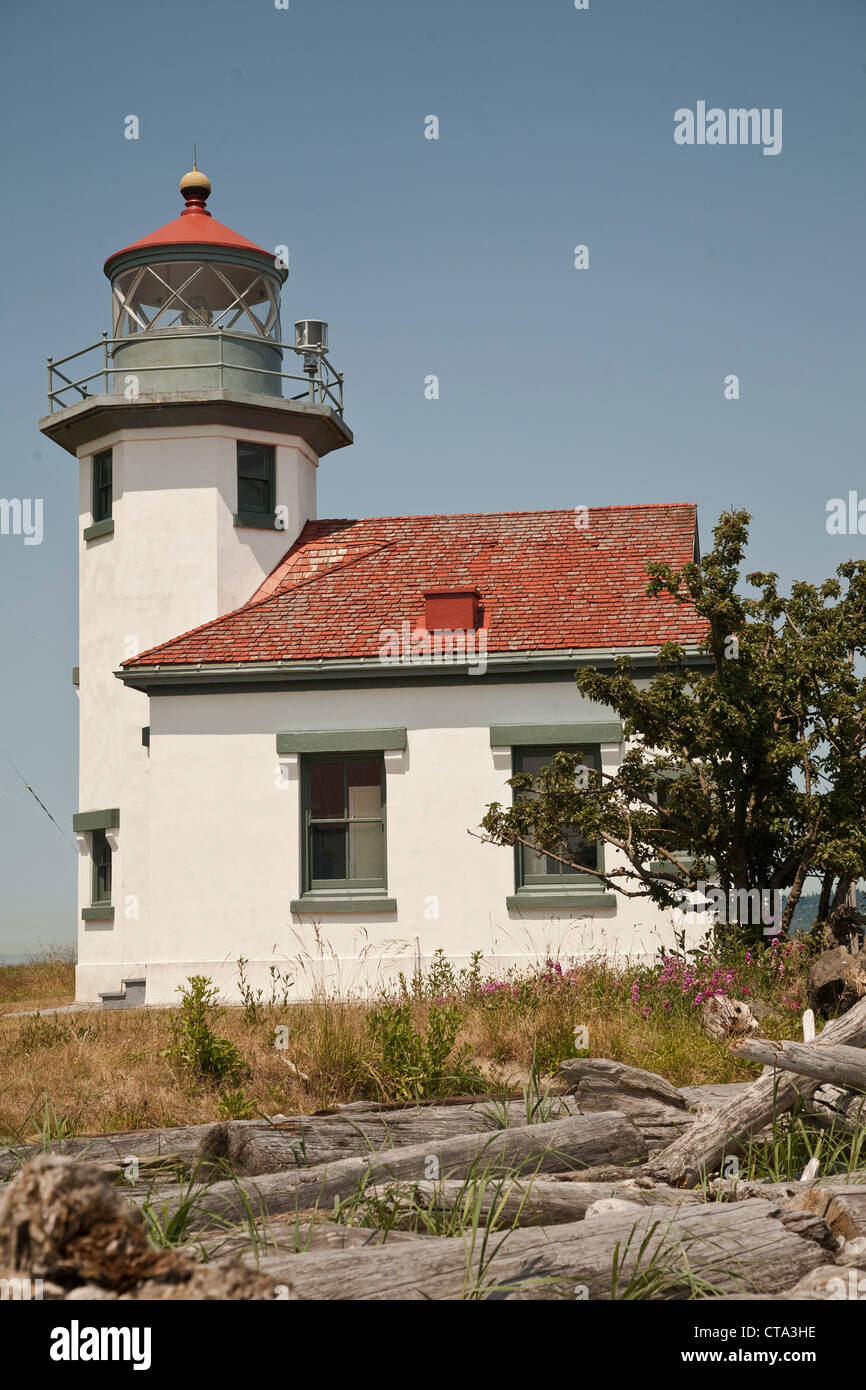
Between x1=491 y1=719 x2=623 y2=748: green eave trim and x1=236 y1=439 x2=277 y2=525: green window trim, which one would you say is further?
x1=236 y1=439 x2=277 y2=525: green window trim

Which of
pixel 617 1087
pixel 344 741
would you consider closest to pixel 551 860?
pixel 344 741

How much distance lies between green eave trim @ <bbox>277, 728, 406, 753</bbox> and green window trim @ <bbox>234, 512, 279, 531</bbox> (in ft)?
12.3

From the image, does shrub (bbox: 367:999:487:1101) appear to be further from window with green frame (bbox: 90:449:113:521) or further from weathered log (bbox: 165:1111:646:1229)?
window with green frame (bbox: 90:449:113:521)

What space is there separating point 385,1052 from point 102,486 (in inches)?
503

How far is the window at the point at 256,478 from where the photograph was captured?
1919 centimetres

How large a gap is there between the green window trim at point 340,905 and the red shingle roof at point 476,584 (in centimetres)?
309

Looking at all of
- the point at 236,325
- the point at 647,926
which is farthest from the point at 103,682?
the point at 647,926

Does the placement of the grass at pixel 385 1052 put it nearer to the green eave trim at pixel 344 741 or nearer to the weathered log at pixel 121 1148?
the weathered log at pixel 121 1148

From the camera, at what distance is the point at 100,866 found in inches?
741

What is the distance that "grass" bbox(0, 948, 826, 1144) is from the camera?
8.23m

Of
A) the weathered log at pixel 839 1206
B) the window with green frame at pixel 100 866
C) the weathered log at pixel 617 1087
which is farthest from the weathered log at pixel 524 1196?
the window with green frame at pixel 100 866

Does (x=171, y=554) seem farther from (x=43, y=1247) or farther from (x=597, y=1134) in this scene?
(x=43, y=1247)

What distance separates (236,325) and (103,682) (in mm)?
5930

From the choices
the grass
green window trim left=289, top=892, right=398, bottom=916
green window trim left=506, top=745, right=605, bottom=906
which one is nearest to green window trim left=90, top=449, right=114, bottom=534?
green window trim left=289, top=892, right=398, bottom=916
